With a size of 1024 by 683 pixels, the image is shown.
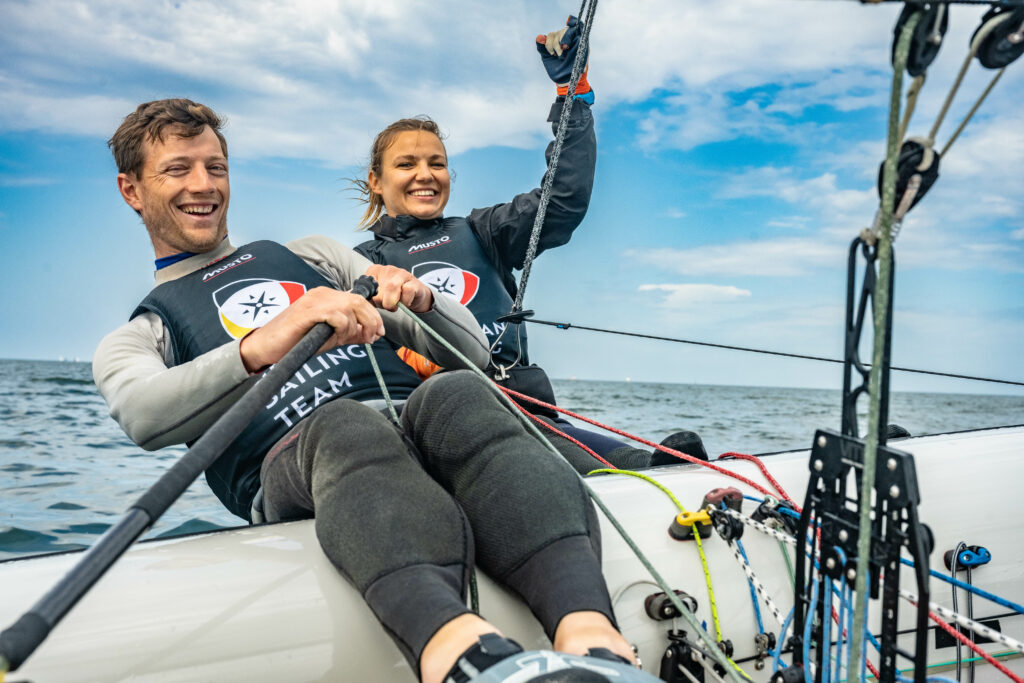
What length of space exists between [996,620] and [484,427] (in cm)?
110

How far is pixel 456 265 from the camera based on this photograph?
196 centimetres

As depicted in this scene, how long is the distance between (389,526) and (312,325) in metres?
0.30

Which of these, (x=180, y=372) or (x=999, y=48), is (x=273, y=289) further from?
(x=999, y=48)

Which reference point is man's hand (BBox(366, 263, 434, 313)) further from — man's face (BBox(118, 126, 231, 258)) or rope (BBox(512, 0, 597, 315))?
rope (BBox(512, 0, 597, 315))

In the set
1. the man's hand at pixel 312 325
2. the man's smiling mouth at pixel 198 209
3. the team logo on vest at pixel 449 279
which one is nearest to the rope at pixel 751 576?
the man's hand at pixel 312 325

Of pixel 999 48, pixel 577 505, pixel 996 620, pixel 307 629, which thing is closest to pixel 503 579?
pixel 577 505

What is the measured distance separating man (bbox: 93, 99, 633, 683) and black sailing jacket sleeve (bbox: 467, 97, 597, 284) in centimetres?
63

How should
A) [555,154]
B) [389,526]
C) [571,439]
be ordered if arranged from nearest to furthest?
[389,526] → [571,439] → [555,154]

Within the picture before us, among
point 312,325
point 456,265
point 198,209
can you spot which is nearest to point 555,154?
point 456,265

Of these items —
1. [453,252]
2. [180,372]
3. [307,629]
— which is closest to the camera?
[307,629]

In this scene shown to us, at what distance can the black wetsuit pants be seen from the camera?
758 millimetres

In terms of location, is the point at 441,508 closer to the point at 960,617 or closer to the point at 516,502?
the point at 516,502

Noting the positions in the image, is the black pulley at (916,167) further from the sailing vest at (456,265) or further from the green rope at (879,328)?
the sailing vest at (456,265)

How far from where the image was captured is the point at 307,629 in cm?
90
